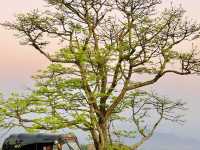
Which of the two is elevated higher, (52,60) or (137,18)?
(137,18)

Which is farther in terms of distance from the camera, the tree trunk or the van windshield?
the van windshield

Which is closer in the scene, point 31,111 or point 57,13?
point 31,111

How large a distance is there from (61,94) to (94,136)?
4.17 metres

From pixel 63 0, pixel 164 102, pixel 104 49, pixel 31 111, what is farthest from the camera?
pixel 164 102

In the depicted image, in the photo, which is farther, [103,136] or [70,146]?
[70,146]

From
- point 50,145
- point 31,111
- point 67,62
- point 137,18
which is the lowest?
point 50,145

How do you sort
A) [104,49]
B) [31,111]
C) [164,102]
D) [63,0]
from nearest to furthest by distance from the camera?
[31,111]
[104,49]
[63,0]
[164,102]

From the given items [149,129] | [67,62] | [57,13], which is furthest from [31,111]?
[149,129]

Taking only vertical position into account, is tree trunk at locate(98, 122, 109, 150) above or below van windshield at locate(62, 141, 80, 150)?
above

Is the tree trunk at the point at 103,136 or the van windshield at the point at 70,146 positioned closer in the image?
the tree trunk at the point at 103,136

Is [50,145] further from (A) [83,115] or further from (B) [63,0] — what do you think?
(B) [63,0]

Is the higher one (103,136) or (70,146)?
(103,136)

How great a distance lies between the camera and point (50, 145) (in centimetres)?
3631

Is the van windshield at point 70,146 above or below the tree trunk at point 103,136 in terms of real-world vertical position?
below
